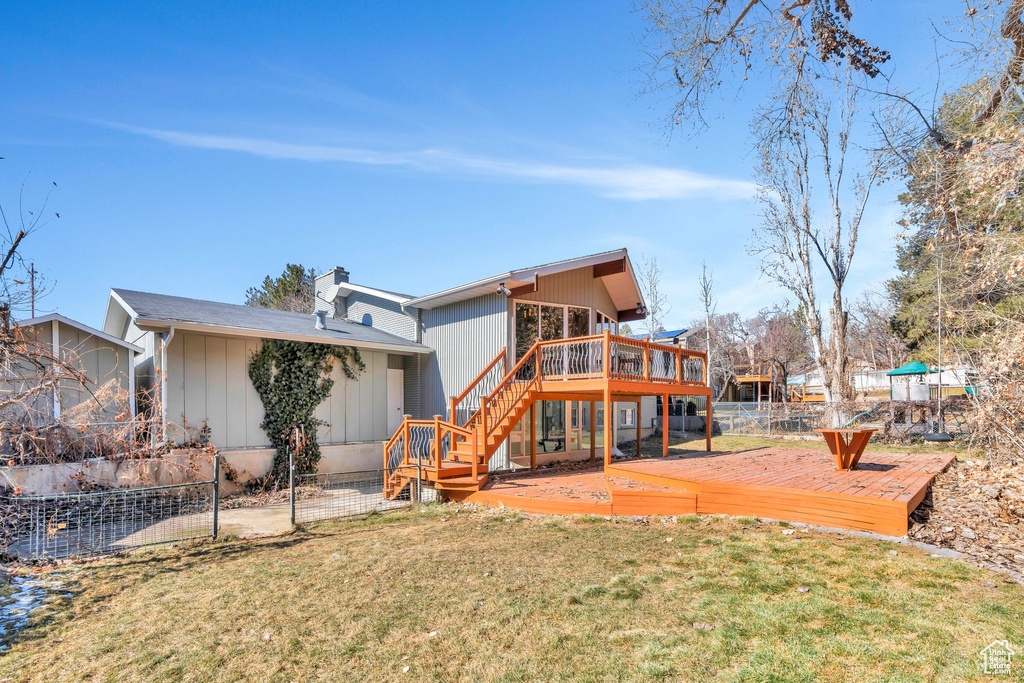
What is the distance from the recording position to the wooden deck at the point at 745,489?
19.3 ft

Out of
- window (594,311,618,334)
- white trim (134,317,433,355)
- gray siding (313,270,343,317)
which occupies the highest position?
gray siding (313,270,343,317)

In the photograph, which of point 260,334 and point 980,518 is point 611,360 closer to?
point 980,518

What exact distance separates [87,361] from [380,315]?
24.6 feet

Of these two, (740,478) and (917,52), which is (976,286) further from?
(740,478)

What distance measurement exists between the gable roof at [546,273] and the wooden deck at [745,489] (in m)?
4.22

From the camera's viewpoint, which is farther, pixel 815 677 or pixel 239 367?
pixel 239 367

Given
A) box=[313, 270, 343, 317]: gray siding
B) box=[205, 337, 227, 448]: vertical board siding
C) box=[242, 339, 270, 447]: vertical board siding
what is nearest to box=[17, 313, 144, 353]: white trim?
box=[205, 337, 227, 448]: vertical board siding

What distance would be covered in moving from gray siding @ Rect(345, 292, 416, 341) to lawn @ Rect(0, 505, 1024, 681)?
953 cm

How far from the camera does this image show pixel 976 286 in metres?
7.95

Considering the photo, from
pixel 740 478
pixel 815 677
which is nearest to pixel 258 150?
pixel 740 478

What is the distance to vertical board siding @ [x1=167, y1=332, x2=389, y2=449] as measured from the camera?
35.2ft

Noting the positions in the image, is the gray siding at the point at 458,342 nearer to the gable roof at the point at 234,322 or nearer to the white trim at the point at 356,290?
the gable roof at the point at 234,322

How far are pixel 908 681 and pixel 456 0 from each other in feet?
42.0

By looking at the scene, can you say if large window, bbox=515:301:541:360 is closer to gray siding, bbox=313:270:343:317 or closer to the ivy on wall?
the ivy on wall
